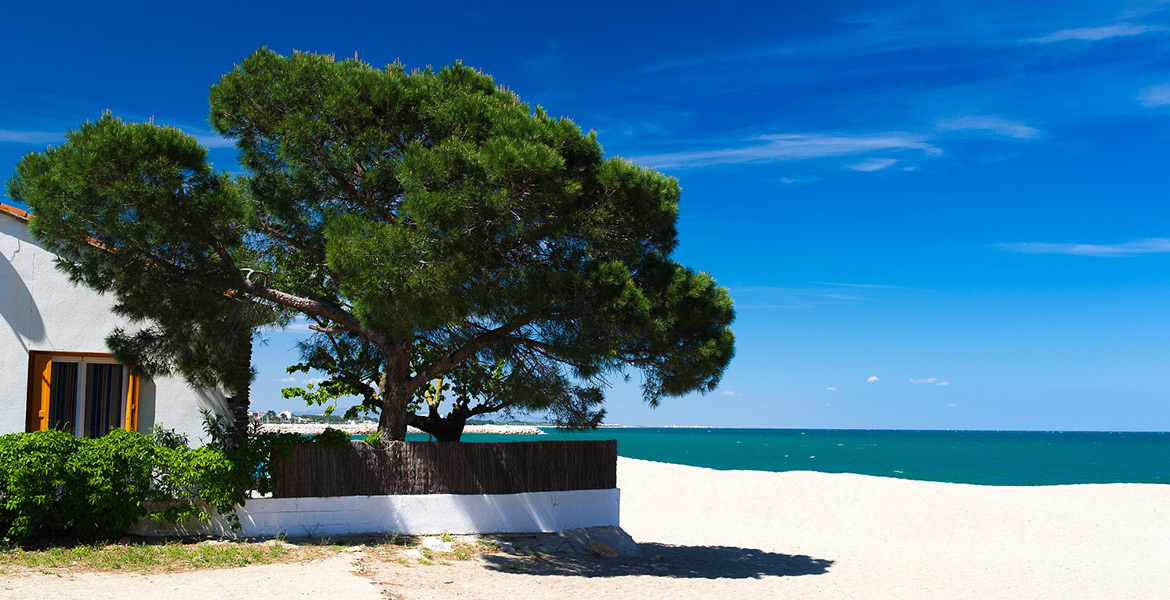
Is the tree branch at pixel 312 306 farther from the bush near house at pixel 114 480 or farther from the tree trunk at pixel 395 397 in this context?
the bush near house at pixel 114 480

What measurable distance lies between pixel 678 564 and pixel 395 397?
4921mm

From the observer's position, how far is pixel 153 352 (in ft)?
40.3

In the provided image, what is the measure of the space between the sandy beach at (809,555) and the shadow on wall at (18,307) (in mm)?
4764

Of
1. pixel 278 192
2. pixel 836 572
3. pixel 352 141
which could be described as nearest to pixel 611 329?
pixel 352 141

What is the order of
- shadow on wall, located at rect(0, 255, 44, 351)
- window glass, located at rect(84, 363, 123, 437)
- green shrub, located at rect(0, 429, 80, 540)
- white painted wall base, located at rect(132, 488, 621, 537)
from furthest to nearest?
window glass, located at rect(84, 363, 123, 437), shadow on wall, located at rect(0, 255, 44, 351), white painted wall base, located at rect(132, 488, 621, 537), green shrub, located at rect(0, 429, 80, 540)

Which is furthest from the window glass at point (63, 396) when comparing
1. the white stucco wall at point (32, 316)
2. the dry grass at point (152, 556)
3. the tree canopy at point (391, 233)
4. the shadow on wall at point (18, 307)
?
the dry grass at point (152, 556)

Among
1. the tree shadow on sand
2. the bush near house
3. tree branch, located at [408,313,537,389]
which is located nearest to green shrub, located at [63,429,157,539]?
the bush near house

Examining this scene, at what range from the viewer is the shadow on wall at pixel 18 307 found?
12.6 m

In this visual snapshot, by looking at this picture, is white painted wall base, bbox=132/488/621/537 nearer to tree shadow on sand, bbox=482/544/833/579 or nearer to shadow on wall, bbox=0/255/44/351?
tree shadow on sand, bbox=482/544/833/579

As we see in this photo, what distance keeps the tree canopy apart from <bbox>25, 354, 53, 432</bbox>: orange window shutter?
1.45 meters

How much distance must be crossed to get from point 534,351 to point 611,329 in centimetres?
192

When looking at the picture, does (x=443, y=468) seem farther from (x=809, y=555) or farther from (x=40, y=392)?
(x=809, y=555)

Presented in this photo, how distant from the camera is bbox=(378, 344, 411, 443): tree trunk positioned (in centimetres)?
1245

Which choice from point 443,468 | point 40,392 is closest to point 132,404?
point 40,392
